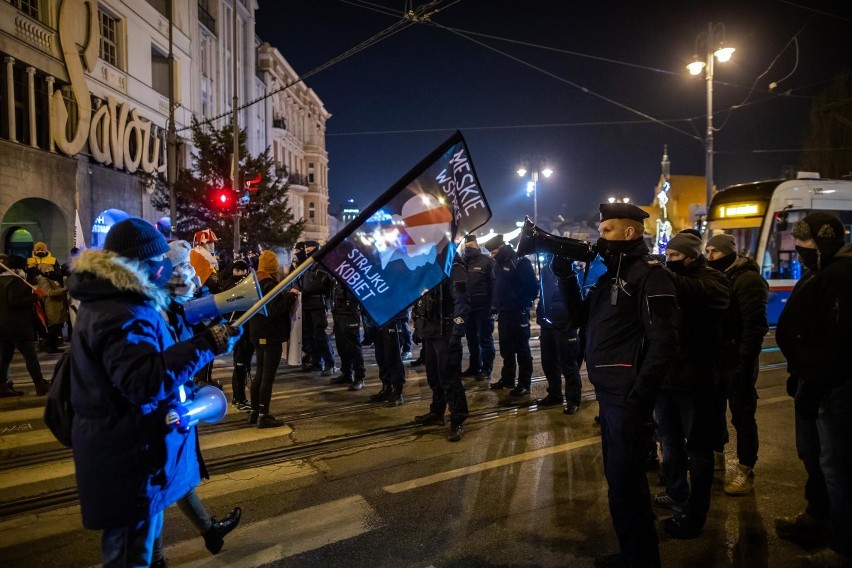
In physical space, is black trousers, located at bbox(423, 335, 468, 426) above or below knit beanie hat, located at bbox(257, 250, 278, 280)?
below

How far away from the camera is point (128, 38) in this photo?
21.4 meters

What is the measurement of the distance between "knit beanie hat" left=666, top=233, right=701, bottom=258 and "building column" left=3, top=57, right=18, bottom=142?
58.7ft

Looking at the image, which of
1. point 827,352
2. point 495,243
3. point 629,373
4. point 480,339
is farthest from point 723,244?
point 480,339

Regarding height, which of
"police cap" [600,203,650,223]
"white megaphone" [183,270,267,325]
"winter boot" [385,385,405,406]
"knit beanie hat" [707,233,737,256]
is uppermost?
"police cap" [600,203,650,223]

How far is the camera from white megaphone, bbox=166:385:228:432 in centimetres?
281

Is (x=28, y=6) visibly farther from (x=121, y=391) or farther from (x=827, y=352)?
(x=827, y=352)

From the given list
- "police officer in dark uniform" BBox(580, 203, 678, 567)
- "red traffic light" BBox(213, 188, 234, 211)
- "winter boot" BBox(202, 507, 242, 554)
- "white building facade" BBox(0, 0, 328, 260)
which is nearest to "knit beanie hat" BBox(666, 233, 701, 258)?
"police officer in dark uniform" BBox(580, 203, 678, 567)

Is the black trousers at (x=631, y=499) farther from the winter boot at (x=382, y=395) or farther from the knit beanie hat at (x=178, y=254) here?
the winter boot at (x=382, y=395)

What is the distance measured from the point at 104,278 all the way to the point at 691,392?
3.73m

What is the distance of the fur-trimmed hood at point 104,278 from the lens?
2.58m

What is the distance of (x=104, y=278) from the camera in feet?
8.52

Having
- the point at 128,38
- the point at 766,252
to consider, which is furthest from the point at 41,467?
the point at 128,38

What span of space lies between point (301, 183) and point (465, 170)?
49.3 meters

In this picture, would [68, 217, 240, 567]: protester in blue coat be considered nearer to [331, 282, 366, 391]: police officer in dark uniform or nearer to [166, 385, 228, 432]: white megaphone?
[166, 385, 228, 432]: white megaphone
